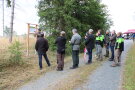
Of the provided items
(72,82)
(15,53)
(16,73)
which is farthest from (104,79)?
(15,53)

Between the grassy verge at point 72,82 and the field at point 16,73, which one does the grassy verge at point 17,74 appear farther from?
the grassy verge at point 72,82

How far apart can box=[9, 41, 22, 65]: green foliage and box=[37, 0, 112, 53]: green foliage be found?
9.00 meters

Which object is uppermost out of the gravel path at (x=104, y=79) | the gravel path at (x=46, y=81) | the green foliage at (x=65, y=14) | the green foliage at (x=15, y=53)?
the green foliage at (x=65, y=14)

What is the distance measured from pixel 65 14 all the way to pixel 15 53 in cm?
960

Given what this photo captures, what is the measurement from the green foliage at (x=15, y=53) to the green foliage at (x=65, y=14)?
900cm

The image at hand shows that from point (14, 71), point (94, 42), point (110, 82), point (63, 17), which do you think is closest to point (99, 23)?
point (63, 17)

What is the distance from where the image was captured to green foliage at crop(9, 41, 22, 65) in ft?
45.9

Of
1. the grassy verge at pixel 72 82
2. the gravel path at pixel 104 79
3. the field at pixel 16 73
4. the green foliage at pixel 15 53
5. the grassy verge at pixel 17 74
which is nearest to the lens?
the gravel path at pixel 104 79

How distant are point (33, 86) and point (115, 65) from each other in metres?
5.46

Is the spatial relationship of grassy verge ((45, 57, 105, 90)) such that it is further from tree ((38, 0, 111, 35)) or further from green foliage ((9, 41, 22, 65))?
tree ((38, 0, 111, 35))

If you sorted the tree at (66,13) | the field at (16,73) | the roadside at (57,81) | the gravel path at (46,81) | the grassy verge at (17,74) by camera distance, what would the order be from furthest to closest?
the tree at (66,13)
the field at (16,73)
the grassy verge at (17,74)
the gravel path at (46,81)
the roadside at (57,81)

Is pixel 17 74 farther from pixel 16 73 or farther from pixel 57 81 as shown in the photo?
pixel 57 81

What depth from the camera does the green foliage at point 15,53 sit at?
14.0m

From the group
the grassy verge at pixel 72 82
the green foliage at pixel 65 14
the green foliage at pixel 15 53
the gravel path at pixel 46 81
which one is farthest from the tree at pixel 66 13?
the grassy verge at pixel 72 82
